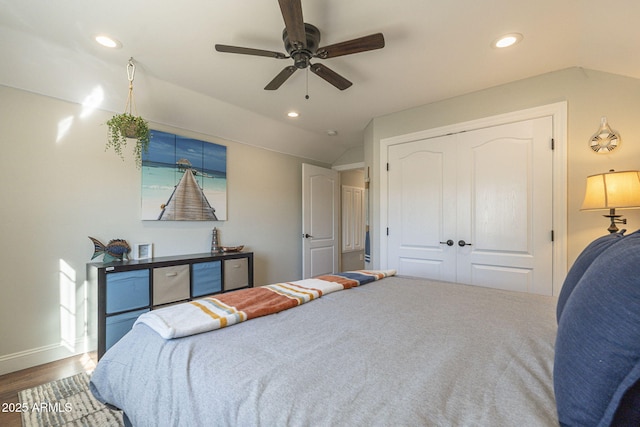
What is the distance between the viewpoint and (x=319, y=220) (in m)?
4.75

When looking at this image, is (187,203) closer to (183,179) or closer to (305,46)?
A: (183,179)

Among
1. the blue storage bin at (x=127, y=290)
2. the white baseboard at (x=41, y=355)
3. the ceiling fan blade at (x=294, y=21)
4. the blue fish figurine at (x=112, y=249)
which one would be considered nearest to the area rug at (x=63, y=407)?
the white baseboard at (x=41, y=355)

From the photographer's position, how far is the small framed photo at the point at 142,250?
2936mm

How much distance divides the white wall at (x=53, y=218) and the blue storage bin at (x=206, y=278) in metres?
0.48

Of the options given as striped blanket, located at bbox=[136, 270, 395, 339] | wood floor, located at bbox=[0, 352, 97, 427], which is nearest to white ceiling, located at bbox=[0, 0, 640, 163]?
striped blanket, located at bbox=[136, 270, 395, 339]

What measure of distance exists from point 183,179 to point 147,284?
1240 millimetres

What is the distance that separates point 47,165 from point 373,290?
9.40 feet

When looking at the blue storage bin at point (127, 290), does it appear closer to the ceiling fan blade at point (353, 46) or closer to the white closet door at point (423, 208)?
the ceiling fan blade at point (353, 46)

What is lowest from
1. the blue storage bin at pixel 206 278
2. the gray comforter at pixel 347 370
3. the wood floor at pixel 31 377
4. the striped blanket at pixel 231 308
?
the wood floor at pixel 31 377

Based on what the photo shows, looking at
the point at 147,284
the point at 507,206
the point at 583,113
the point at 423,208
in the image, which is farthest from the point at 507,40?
the point at 147,284

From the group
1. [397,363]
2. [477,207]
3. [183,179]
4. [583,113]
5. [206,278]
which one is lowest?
[206,278]

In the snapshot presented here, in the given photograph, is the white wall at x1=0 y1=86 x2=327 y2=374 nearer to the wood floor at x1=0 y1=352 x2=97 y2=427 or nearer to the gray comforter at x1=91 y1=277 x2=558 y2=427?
the wood floor at x1=0 y1=352 x2=97 y2=427

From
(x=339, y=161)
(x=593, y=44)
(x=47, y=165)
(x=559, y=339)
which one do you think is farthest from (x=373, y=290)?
(x=339, y=161)

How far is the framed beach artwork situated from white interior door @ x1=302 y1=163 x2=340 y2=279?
1296mm
